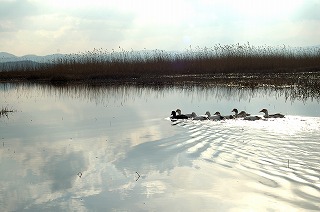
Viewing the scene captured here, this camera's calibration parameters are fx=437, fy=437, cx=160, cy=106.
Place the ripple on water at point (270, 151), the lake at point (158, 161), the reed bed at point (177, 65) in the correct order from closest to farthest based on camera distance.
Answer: the lake at point (158, 161) < the ripple on water at point (270, 151) < the reed bed at point (177, 65)

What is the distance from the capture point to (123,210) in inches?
205

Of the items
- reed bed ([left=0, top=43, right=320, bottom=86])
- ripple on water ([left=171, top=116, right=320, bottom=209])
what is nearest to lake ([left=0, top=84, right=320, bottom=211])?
ripple on water ([left=171, top=116, right=320, bottom=209])

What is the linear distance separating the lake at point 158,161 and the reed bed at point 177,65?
13.8m

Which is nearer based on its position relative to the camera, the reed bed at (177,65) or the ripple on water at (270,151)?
the ripple on water at (270,151)

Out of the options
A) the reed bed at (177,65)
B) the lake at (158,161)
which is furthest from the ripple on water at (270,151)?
the reed bed at (177,65)

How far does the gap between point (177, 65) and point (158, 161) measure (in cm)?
2310

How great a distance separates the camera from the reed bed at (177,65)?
27516 millimetres

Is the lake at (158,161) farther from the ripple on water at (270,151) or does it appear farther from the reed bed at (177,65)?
the reed bed at (177,65)

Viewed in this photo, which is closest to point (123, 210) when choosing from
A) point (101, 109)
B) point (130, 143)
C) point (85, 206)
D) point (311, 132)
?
point (85, 206)

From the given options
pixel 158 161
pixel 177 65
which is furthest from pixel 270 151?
pixel 177 65

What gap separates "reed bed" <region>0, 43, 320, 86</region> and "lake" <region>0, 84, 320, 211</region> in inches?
542

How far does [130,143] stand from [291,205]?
4504mm

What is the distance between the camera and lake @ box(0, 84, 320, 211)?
546 centimetres

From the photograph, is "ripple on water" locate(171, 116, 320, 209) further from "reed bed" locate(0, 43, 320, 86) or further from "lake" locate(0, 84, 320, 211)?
"reed bed" locate(0, 43, 320, 86)
